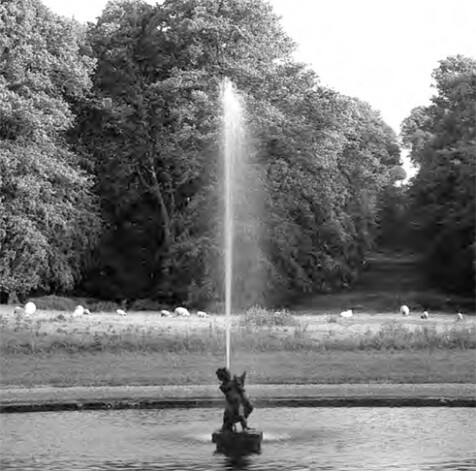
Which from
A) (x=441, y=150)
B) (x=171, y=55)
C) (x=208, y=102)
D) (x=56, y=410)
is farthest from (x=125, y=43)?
(x=56, y=410)

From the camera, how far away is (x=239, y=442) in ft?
40.4

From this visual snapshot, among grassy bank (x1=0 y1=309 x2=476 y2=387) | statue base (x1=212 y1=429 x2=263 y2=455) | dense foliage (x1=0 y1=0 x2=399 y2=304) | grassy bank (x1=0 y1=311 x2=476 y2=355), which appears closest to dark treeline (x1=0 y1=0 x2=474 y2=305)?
dense foliage (x1=0 y1=0 x2=399 y2=304)

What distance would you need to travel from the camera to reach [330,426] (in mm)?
14203

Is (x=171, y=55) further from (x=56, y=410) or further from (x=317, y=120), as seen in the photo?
(x=56, y=410)

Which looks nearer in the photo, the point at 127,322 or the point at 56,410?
the point at 56,410

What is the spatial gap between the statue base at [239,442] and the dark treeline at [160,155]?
2885cm

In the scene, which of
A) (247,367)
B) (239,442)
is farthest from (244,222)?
(239,442)

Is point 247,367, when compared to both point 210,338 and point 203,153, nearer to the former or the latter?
point 210,338

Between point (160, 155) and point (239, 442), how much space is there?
34.8m

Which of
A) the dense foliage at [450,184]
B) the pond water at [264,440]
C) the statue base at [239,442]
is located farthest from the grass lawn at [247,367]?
the dense foliage at [450,184]

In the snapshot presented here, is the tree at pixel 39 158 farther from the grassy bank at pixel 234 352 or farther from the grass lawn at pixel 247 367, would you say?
the grass lawn at pixel 247 367

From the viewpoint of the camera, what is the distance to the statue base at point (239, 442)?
12.2 m

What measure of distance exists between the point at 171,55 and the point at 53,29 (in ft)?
19.7

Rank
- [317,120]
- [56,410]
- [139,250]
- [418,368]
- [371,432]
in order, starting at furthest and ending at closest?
[139,250] → [317,120] → [418,368] → [56,410] → [371,432]
